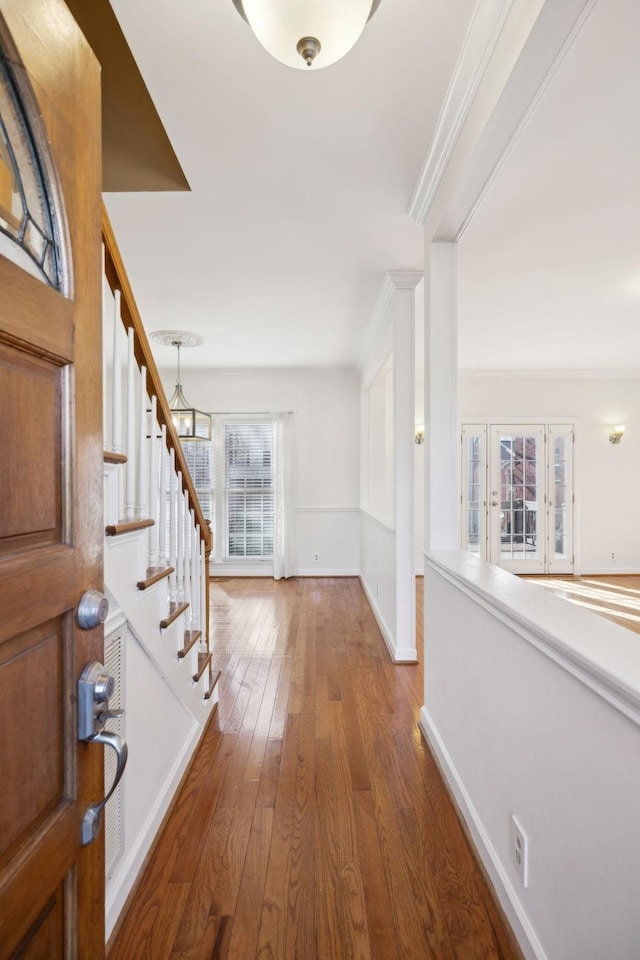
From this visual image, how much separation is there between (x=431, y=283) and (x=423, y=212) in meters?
0.36

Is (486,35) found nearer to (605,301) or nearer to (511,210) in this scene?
(511,210)

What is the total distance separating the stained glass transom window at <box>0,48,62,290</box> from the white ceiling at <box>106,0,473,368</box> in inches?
47.9

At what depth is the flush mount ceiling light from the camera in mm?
1179

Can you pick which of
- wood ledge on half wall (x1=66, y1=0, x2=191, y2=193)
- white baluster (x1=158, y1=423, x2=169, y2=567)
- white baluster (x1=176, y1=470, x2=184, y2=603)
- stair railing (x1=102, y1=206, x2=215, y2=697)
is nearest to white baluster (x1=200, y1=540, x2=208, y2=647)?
stair railing (x1=102, y1=206, x2=215, y2=697)

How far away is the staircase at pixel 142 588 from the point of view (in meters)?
1.41

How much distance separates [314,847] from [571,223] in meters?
3.18

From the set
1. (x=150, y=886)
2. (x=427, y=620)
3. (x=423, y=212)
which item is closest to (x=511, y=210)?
(x=423, y=212)

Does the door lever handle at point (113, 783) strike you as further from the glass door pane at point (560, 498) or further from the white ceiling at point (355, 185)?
the glass door pane at point (560, 498)

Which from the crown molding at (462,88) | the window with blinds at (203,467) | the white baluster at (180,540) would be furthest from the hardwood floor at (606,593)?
the window with blinds at (203,467)

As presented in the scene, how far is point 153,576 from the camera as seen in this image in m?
1.70

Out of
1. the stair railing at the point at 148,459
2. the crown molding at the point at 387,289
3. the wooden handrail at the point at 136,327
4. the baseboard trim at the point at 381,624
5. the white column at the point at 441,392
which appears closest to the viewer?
the wooden handrail at the point at 136,327

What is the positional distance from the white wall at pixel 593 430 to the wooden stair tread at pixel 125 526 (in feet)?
17.3

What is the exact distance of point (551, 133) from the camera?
6.36 feet

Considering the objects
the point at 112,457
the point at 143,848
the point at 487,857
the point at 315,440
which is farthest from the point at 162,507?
the point at 315,440
